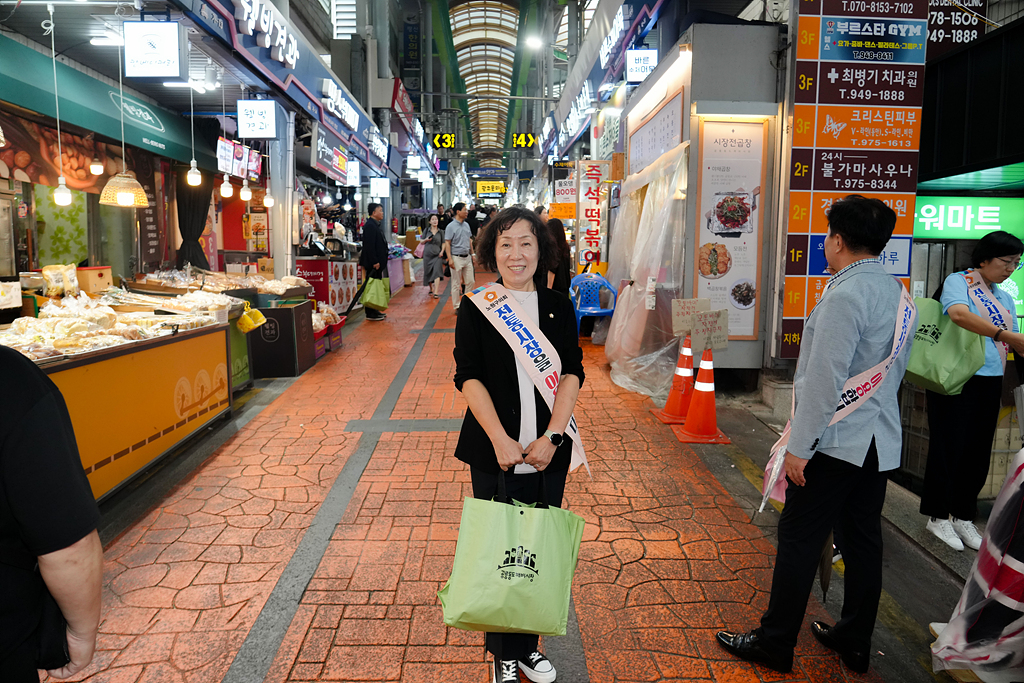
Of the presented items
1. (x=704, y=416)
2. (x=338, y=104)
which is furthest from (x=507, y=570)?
(x=338, y=104)

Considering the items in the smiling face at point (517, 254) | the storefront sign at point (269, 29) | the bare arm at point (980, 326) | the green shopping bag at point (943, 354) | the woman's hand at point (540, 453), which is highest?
the storefront sign at point (269, 29)

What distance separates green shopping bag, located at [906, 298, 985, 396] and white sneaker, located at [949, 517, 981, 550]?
799 millimetres

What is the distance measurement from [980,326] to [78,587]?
3.94 meters

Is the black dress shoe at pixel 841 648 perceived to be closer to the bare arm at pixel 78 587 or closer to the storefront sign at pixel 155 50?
the bare arm at pixel 78 587

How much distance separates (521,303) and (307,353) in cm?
624

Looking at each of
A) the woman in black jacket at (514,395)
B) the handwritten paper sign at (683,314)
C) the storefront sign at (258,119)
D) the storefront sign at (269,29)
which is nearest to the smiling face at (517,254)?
the woman in black jacket at (514,395)

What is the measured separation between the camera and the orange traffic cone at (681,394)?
5.73 m

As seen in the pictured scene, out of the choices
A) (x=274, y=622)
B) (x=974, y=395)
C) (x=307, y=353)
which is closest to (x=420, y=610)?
(x=274, y=622)

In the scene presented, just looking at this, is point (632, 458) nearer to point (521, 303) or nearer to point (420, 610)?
point (420, 610)

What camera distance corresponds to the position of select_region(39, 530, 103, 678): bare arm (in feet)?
4.01

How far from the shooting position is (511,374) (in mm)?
2271

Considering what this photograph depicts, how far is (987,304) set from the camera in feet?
11.0

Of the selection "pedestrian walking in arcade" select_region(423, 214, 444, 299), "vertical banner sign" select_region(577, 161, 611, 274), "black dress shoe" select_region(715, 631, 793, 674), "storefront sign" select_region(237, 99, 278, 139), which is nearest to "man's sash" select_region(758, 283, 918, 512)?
"black dress shoe" select_region(715, 631, 793, 674)

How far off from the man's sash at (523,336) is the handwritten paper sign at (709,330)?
3854 millimetres
